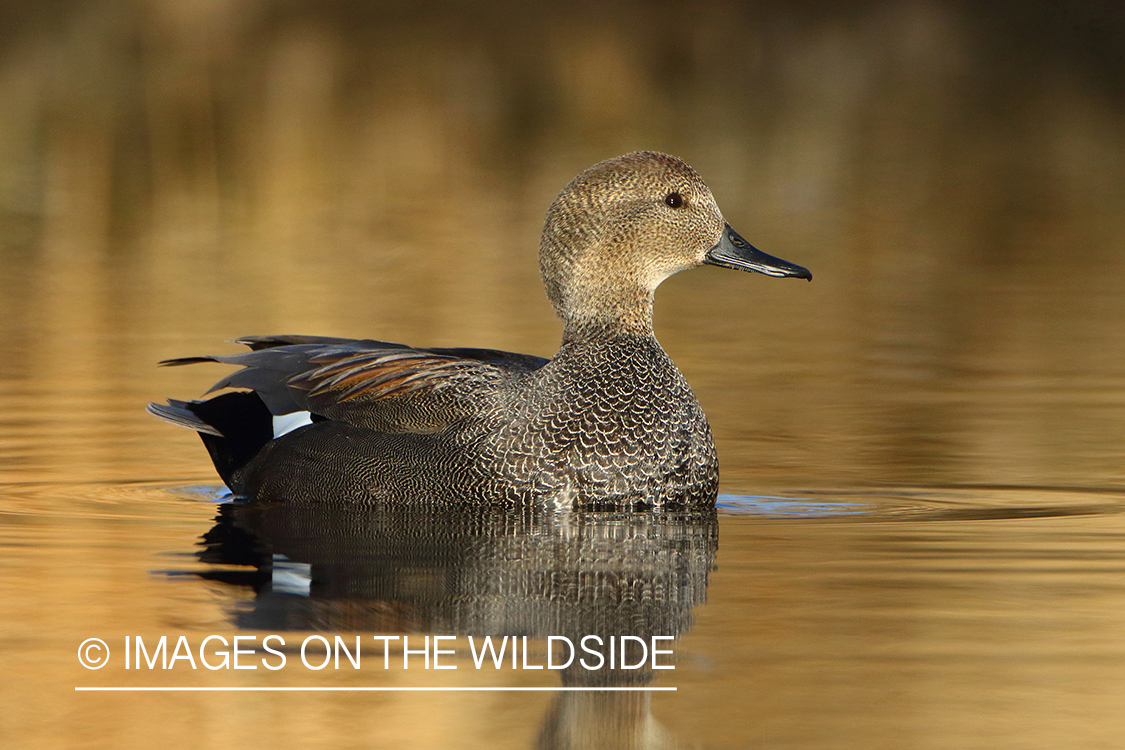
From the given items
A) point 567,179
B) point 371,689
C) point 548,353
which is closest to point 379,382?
point 371,689

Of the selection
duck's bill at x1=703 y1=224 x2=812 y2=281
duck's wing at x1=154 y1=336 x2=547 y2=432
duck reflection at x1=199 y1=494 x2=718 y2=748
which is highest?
duck's bill at x1=703 y1=224 x2=812 y2=281

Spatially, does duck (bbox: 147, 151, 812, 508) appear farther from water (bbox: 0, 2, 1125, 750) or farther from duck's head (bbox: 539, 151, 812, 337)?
water (bbox: 0, 2, 1125, 750)

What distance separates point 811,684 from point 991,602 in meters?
1.22

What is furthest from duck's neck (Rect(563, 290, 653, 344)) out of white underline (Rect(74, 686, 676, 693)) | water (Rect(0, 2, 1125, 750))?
white underline (Rect(74, 686, 676, 693))

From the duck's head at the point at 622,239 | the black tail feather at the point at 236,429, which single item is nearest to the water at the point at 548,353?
the black tail feather at the point at 236,429

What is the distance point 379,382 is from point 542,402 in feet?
2.23

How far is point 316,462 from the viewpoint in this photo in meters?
7.98

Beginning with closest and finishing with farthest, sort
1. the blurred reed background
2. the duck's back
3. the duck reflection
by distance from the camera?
the duck reflection < the duck's back < the blurred reed background

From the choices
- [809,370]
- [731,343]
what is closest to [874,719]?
[809,370]

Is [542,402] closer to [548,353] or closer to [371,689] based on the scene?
[371,689]

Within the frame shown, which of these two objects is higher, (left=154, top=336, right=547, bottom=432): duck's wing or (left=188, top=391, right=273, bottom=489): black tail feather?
(left=154, top=336, right=547, bottom=432): duck's wing

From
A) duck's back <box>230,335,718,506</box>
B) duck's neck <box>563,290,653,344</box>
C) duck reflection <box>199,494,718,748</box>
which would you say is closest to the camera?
duck reflection <box>199,494,718,748</box>

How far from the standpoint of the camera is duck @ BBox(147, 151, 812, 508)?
7734mm

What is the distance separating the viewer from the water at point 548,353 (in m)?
5.09
